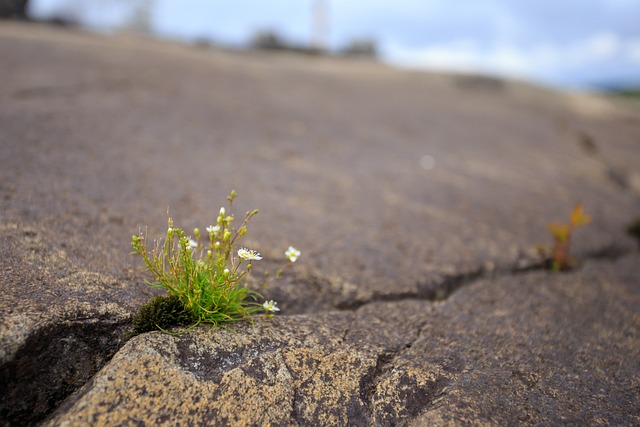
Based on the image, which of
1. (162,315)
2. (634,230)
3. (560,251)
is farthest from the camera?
(634,230)

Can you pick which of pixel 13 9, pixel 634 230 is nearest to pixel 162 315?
pixel 634 230

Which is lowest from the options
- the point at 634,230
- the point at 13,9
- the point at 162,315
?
the point at 634,230

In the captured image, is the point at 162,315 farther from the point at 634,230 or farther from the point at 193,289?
the point at 634,230

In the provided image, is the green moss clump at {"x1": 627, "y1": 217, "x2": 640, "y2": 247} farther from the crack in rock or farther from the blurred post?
the blurred post

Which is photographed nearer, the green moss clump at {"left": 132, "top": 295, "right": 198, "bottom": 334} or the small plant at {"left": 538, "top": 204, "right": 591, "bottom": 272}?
the green moss clump at {"left": 132, "top": 295, "right": 198, "bottom": 334}

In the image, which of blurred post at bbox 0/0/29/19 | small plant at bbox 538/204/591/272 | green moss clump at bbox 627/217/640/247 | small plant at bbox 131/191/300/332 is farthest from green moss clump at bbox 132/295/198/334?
blurred post at bbox 0/0/29/19

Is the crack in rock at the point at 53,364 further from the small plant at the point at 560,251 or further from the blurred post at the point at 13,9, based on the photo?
the blurred post at the point at 13,9

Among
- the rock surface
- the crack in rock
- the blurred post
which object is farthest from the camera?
the blurred post

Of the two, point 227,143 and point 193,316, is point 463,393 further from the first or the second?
point 227,143
